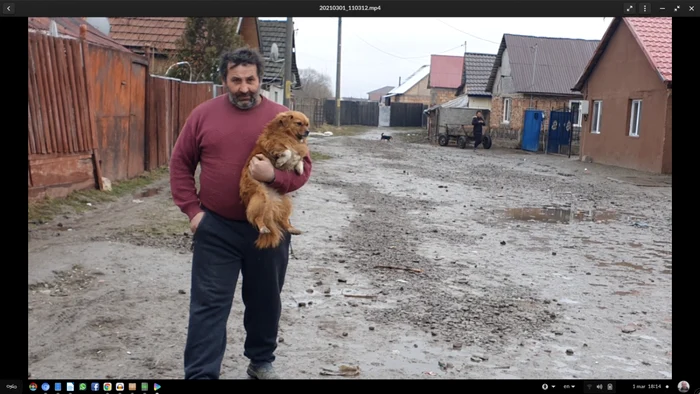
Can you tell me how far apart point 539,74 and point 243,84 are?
99.7ft

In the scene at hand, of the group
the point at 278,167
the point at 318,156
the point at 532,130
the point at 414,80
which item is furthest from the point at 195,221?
the point at 414,80

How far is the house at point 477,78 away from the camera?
38156mm

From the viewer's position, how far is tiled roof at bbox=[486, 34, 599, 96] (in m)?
31.3

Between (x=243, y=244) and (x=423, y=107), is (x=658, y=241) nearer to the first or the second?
(x=243, y=244)

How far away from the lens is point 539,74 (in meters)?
31.8

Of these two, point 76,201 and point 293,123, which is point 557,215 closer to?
point 76,201

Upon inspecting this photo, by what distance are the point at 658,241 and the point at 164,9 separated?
797 cm

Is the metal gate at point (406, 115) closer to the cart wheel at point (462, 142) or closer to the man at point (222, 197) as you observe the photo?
the cart wheel at point (462, 142)

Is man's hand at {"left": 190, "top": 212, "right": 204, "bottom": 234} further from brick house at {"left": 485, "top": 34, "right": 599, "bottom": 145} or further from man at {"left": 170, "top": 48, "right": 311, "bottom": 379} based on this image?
brick house at {"left": 485, "top": 34, "right": 599, "bottom": 145}

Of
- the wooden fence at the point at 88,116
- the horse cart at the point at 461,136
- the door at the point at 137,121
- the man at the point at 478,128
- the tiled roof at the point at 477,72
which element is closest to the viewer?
the wooden fence at the point at 88,116

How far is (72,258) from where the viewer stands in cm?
621

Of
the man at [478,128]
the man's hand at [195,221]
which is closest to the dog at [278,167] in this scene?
the man's hand at [195,221]

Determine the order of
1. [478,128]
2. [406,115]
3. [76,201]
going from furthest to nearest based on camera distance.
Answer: [406,115]
[478,128]
[76,201]
